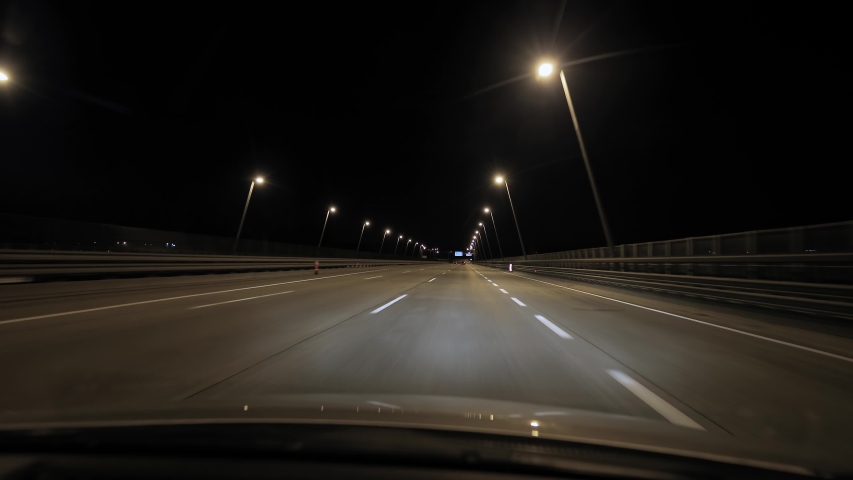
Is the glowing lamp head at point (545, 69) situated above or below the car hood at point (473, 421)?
above

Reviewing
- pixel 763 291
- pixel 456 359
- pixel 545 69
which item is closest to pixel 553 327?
pixel 456 359

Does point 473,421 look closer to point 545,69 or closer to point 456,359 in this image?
point 456,359

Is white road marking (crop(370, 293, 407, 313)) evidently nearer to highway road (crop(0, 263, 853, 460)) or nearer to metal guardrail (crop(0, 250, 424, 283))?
highway road (crop(0, 263, 853, 460))

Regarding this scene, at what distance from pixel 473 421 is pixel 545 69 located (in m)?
18.8

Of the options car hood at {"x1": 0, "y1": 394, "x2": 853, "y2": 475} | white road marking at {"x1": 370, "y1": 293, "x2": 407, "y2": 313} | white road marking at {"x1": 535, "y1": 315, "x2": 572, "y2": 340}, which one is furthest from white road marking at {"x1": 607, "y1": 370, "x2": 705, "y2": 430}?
white road marking at {"x1": 370, "y1": 293, "x2": 407, "y2": 313}

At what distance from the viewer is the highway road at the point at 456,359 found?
4.52 metres

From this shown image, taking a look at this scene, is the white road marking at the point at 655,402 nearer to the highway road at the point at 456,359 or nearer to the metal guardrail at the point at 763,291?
the highway road at the point at 456,359

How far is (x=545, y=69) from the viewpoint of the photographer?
19625 millimetres

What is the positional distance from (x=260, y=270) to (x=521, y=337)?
3066 cm

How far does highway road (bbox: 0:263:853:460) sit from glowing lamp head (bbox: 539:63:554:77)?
1115 centimetres

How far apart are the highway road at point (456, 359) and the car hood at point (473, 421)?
1.71 ft

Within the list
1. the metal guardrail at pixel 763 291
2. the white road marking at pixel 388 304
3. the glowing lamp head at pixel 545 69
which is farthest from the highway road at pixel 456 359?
the glowing lamp head at pixel 545 69

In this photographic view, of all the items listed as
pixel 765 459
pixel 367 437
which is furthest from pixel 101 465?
pixel 765 459

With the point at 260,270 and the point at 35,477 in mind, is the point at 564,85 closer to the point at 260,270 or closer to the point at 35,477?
Result: the point at 35,477
